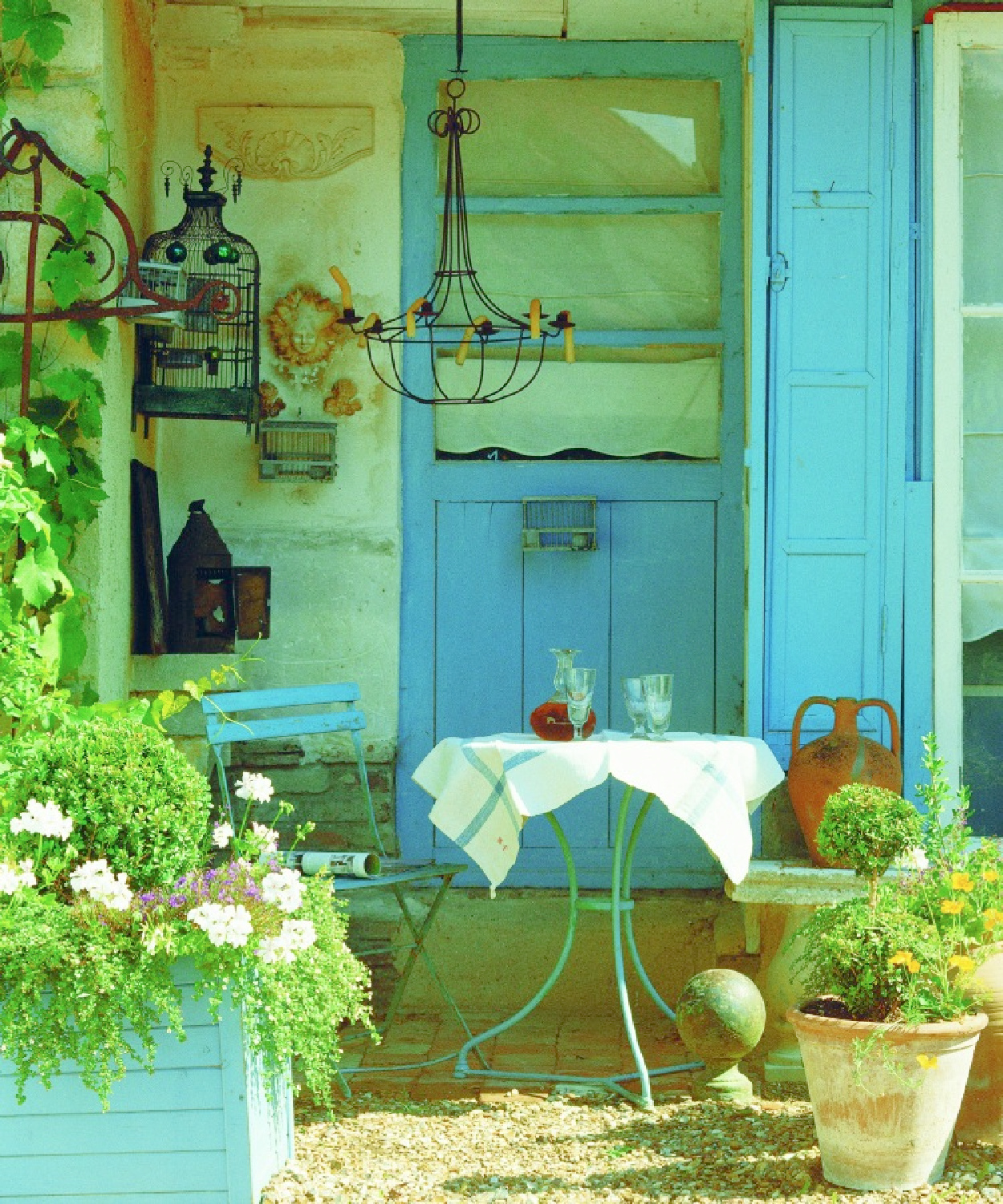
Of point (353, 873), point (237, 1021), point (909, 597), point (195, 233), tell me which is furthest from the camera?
point (195, 233)

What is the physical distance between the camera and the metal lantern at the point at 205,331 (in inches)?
200

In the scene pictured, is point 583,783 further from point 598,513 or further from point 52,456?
point 52,456

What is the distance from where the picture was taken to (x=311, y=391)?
5.50 meters

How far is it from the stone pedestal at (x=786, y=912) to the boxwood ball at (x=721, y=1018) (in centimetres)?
35

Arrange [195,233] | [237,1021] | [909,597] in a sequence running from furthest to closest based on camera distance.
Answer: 1. [195,233]
2. [909,597]
3. [237,1021]

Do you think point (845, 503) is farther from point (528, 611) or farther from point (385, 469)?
point (385, 469)

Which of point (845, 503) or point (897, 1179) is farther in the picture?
point (845, 503)

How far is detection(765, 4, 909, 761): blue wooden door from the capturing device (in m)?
4.95

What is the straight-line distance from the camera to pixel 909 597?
4969 millimetres

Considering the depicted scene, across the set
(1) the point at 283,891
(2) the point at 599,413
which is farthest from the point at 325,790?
(1) the point at 283,891

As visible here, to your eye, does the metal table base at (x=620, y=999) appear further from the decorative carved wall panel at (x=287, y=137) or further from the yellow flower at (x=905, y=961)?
the decorative carved wall panel at (x=287, y=137)

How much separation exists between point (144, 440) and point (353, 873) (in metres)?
1.78

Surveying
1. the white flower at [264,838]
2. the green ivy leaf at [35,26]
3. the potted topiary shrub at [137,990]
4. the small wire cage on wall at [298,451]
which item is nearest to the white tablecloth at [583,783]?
the white flower at [264,838]

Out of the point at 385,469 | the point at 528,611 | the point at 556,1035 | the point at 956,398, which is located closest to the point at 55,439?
the point at 385,469
